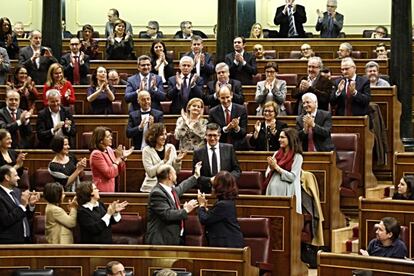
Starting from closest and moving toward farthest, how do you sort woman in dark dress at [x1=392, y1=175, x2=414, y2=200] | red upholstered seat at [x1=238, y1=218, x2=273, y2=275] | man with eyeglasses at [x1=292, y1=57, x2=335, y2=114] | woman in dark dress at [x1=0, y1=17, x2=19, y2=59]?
1. red upholstered seat at [x1=238, y1=218, x2=273, y2=275]
2. woman in dark dress at [x1=392, y1=175, x2=414, y2=200]
3. man with eyeglasses at [x1=292, y1=57, x2=335, y2=114]
4. woman in dark dress at [x1=0, y1=17, x2=19, y2=59]

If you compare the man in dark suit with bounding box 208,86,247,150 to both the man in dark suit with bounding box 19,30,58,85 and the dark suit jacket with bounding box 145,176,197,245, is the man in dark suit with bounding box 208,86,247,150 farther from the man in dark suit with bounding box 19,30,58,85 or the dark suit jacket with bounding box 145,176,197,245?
the man in dark suit with bounding box 19,30,58,85

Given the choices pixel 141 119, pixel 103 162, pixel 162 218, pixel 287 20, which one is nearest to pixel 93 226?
pixel 162 218

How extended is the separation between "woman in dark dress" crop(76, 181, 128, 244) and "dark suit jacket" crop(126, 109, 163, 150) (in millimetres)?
1904

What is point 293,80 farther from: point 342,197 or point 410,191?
point 410,191

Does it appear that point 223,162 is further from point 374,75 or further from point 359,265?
point 374,75

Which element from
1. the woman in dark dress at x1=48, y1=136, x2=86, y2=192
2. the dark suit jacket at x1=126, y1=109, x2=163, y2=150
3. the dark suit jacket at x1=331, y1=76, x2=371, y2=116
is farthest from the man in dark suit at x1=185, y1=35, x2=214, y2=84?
the woman in dark dress at x1=48, y1=136, x2=86, y2=192

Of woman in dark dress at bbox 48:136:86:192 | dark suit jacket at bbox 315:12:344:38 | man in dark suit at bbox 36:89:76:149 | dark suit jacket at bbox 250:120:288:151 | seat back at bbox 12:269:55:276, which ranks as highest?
dark suit jacket at bbox 315:12:344:38

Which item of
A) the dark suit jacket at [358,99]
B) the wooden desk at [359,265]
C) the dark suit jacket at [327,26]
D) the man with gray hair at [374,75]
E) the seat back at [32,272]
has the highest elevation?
the dark suit jacket at [327,26]

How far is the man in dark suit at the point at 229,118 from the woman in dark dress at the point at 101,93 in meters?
1.69

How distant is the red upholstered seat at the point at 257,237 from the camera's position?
905 centimetres

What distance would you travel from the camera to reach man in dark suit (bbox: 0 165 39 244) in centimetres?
874

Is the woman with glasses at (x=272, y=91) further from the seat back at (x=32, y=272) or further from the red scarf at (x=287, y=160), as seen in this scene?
the seat back at (x=32, y=272)

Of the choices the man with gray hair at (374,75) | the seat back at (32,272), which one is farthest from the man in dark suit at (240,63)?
the seat back at (32,272)

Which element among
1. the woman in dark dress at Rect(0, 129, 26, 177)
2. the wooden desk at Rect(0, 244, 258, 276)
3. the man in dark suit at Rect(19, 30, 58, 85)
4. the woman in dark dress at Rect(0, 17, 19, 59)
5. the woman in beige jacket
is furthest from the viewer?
the woman in dark dress at Rect(0, 17, 19, 59)
